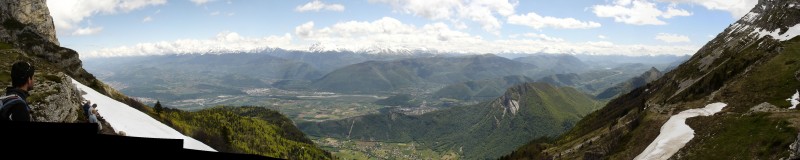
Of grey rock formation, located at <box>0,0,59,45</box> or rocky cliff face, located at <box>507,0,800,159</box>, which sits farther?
grey rock formation, located at <box>0,0,59,45</box>

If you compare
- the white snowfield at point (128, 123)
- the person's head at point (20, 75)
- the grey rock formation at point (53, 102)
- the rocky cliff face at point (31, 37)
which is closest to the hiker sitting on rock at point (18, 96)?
the person's head at point (20, 75)

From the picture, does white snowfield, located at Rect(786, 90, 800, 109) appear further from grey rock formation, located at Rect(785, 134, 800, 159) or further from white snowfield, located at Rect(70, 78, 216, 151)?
white snowfield, located at Rect(70, 78, 216, 151)

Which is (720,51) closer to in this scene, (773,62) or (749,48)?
(749,48)

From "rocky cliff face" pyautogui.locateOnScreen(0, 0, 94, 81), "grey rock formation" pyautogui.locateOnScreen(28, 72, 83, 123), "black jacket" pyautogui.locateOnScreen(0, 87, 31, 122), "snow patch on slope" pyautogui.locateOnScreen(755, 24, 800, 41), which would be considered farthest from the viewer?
"snow patch on slope" pyautogui.locateOnScreen(755, 24, 800, 41)

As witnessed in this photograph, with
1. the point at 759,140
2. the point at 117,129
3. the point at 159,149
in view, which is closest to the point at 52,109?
the point at 117,129

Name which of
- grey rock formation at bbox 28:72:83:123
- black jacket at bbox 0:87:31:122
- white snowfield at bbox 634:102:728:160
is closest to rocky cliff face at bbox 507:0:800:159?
white snowfield at bbox 634:102:728:160

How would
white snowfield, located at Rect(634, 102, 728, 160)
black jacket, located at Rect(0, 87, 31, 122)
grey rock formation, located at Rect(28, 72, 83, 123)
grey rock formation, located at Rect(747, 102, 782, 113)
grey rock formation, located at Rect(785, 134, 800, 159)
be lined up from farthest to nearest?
grey rock formation, located at Rect(747, 102, 782, 113)
white snowfield, located at Rect(634, 102, 728, 160)
grey rock formation, located at Rect(785, 134, 800, 159)
grey rock formation, located at Rect(28, 72, 83, 123)
black jacket, located at Rect(0, 87, 31, 122)

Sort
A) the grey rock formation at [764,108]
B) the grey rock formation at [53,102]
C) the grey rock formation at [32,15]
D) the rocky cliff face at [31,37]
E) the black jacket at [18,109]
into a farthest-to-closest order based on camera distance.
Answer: the grey rock formation at [32,15] < the rocky cliff face at [31,37] < the grey rock formation at [764,108] < the grey rock formation at [53,102] < the black jacket at [18,109]

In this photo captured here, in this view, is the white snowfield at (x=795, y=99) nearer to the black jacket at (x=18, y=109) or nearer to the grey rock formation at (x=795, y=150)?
the grey rock formation at (x=795, y=150)

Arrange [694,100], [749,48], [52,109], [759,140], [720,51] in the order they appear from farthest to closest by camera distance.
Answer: [720,51] → [749,48] → [694,100] → [759,140] → [52,109]
